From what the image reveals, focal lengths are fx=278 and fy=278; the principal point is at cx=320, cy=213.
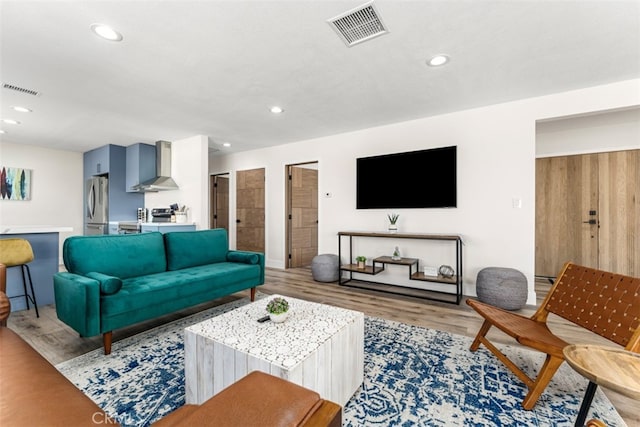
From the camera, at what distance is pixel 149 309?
238cm

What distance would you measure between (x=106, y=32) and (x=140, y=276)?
6.90 feet

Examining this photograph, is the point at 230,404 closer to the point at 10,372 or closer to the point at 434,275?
the point at 10,372

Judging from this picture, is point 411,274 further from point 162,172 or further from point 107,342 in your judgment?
point 162,172

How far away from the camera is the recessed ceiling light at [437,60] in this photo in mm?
2443

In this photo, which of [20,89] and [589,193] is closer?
[20,89]

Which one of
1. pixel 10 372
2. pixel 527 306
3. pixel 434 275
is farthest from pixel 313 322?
pixel 527 306

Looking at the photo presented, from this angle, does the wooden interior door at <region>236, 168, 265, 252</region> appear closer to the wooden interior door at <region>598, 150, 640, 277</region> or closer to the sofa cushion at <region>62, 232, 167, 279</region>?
the sofa cushion at <region>62, 232, 167, 279</region>

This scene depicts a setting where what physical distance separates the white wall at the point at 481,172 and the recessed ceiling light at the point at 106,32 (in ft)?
10.7

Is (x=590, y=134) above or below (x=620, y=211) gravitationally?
above

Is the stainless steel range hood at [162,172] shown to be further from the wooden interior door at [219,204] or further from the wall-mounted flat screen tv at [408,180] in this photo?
the wall-mounted flat screen tv at [408,180]

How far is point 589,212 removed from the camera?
427cm

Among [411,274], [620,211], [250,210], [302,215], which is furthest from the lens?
[250,210]

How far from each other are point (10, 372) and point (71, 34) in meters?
2.34

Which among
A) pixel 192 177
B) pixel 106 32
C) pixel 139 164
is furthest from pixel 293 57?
pixel 139 164
